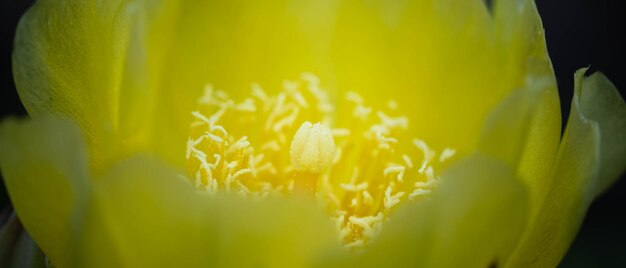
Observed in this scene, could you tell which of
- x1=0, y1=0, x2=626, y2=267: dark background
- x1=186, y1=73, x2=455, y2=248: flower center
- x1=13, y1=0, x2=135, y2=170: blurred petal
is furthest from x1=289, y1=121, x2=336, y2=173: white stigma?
x1=0, y1=0, x2=626, y2=267: dark background

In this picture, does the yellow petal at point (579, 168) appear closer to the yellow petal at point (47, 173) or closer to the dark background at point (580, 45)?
the yellow petal at point (47, 173)

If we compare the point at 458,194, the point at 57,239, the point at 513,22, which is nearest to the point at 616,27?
the point at 513,22

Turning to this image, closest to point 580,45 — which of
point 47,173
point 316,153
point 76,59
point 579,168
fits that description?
point 316,153

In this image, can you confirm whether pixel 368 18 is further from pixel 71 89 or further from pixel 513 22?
pixel 71 89

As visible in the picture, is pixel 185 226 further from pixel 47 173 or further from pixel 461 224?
pixel 461 224

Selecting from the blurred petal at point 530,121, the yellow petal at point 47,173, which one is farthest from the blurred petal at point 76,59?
the blurred petal at point 530,121

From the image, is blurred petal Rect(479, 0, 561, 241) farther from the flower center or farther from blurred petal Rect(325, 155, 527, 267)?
the flower center
